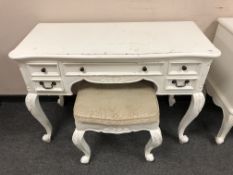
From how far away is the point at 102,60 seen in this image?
1.00 metres

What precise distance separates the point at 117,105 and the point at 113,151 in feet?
1.38

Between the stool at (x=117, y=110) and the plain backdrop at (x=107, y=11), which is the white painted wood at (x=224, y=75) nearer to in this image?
the plain backdrop at (x=107, y=11)

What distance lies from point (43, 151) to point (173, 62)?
0.93 meters

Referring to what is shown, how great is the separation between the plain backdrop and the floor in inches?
24.7

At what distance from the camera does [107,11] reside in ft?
4.27

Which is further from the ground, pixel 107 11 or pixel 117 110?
pixel 107 11

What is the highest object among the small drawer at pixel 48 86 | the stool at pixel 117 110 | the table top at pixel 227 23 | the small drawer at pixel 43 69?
the table top at pixel 227 23

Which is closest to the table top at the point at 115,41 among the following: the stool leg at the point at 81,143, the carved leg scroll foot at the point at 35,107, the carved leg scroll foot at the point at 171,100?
the carved leg scroll foot at the point at 35,107

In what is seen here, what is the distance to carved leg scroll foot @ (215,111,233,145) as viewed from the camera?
4.11 ft

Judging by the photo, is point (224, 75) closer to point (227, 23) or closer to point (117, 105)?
point (227, 23)

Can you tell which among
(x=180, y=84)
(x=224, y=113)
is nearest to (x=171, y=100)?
(x=224, y=113)

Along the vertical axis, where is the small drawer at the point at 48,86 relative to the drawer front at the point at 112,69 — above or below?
below

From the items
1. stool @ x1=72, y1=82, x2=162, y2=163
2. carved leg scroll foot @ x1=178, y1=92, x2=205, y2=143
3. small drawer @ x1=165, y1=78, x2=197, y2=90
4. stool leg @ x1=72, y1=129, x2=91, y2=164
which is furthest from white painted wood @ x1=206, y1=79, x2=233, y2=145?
stool leg @ x1=72, y1=129, x2=91, y2=164

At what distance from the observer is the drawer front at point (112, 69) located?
1.02m
